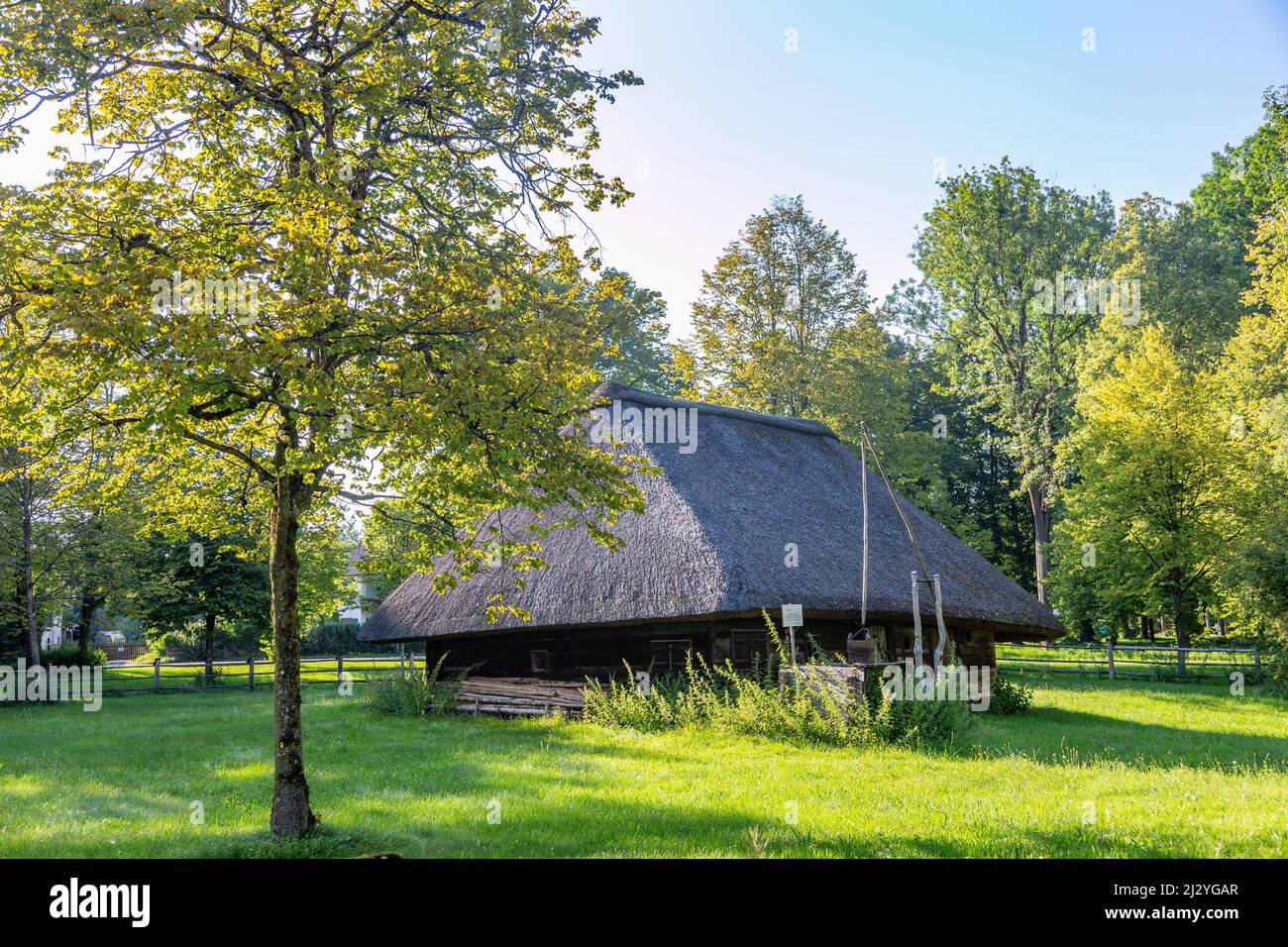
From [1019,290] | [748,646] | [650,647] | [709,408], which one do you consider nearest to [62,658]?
[650,647]

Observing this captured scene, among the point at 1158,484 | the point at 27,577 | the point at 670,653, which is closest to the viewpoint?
the point at 670,653

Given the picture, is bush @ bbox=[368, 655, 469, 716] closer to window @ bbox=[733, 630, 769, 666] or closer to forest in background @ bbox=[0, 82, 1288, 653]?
window @ bbox=[733, 630, 769, 666]

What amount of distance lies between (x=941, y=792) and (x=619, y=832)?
127 inches

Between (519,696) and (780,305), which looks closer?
(519,696)

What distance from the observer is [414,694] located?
18297mm

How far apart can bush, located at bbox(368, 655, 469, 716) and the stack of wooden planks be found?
304mm

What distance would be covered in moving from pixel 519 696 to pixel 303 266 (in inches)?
498

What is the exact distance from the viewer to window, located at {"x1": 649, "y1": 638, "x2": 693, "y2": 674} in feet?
51.7

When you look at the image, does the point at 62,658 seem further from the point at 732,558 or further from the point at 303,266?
the point at 303,266

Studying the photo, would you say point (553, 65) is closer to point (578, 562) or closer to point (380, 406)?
point (380, 406)

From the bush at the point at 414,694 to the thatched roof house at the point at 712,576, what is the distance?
929 mm

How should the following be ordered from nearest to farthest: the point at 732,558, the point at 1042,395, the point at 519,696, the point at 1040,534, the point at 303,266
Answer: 1. the point at 303,266
2. the point at 732,558
3. the point at 519,696
4. the point at 1040,534
5. the point at 1042,395
